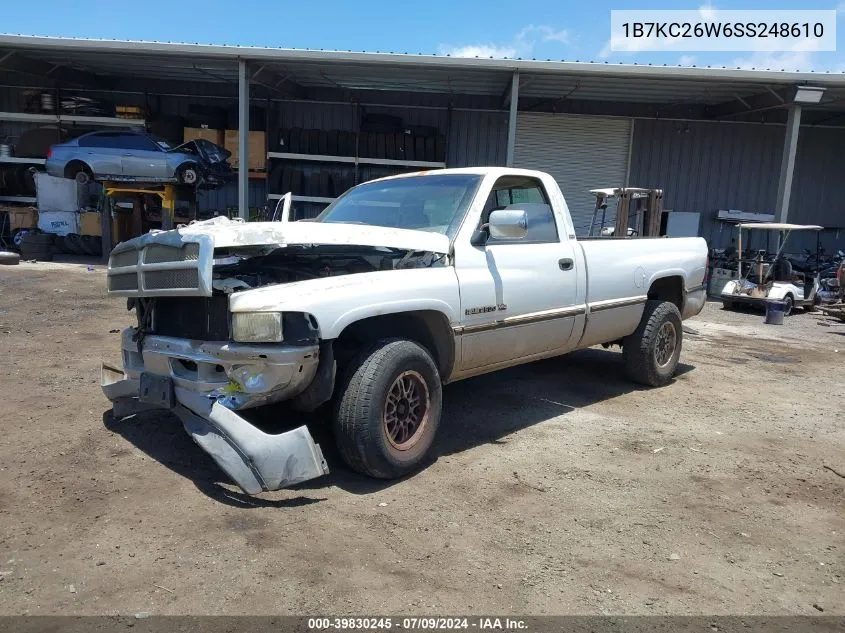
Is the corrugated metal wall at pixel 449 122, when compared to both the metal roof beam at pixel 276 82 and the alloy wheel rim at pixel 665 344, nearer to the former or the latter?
the metal roof beam at pixel 276 82

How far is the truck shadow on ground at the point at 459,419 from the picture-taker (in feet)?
12.6

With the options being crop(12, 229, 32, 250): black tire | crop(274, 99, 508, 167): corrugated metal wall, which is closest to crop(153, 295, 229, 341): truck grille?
crop(12, 229, 32, 250): black tire

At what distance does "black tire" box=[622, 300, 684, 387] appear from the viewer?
6.22 metres

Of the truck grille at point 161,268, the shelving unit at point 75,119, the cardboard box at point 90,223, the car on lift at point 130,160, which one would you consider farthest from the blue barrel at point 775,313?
the shelving unit at point 75,119

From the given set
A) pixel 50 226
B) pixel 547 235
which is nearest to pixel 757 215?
pixel 547 235

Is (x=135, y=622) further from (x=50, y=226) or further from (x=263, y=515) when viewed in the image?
(x=50, y=226)

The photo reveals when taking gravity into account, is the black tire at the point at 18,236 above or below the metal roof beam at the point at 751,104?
below

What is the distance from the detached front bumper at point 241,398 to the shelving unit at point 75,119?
1566 cm

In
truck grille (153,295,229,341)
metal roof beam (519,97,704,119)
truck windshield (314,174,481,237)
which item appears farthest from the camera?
metal roof beam (519,97,704,119)

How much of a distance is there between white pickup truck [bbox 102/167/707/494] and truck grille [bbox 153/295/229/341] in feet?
0.04

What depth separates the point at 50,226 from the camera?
52.5ft

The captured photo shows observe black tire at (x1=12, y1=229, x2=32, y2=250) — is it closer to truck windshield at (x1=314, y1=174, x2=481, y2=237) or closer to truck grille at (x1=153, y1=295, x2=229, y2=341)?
truck windshield at (x1=314, y1=174, x2=481, y2=237)

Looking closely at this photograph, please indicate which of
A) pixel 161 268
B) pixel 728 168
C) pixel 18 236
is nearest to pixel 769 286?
pixel 728 168

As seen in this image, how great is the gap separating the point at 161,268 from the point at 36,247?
534 inches
